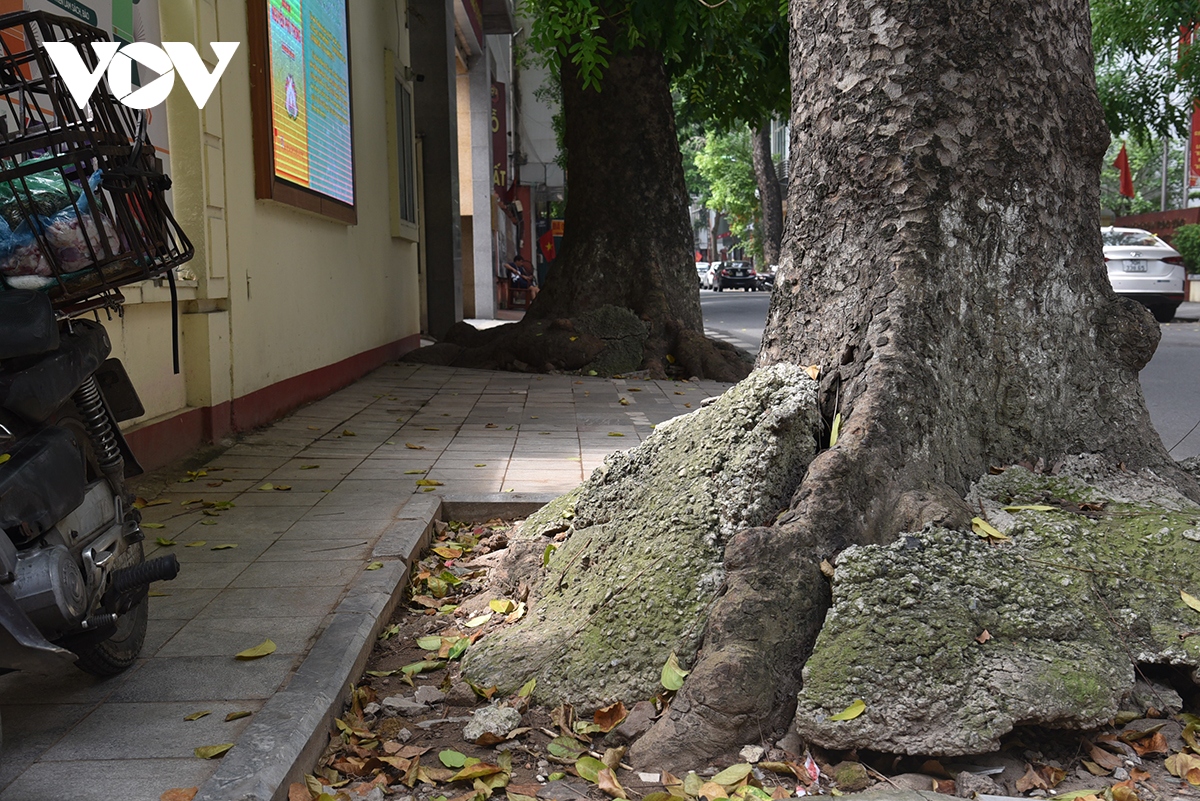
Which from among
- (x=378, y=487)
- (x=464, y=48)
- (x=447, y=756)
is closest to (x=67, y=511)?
(x=447, y=756)

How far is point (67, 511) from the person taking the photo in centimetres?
263

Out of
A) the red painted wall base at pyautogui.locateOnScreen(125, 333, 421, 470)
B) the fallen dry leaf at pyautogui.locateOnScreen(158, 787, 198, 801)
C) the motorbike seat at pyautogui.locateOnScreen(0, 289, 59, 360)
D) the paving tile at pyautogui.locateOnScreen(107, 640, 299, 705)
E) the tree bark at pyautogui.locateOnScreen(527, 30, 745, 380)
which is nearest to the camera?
the fallen dry leaf at pyautogui.locateOnScreen(158, 787, 198, 801)

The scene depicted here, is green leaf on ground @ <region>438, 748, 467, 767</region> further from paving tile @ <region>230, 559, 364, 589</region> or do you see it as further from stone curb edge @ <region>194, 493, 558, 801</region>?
paving tile @ <region>230, 559, 364, 589</region>

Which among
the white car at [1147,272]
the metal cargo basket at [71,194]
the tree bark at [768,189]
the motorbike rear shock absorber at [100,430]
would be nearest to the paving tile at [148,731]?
the motorbike rear shock absorber at [100,430]

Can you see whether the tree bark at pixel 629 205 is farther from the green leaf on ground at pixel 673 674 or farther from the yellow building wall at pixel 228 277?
the green leaf on ground at pixel 673 674

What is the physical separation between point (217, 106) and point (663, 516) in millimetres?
4610

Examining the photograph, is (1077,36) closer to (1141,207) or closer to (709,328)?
(709,328)

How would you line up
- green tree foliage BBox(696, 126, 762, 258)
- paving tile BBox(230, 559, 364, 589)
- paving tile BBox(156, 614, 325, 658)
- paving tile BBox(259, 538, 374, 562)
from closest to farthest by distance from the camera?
paving tile BBox(156, 614, 325, 658) < paving tile BBox(230, 559, 364, 589) < paving tile BBox(259, 538, 374, 562) < green tree foliage BBox(696, 126, 762, 258)

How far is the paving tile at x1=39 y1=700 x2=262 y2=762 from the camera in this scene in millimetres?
2529

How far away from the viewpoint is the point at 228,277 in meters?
6.61

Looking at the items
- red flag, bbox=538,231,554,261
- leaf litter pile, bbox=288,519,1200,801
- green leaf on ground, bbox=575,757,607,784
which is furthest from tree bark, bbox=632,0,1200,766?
red flag, bbox=538,231,554,261

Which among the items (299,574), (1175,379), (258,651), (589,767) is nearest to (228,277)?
(299,574)

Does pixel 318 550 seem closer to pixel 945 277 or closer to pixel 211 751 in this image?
pixel 211 751

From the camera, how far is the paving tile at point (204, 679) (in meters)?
2.87
